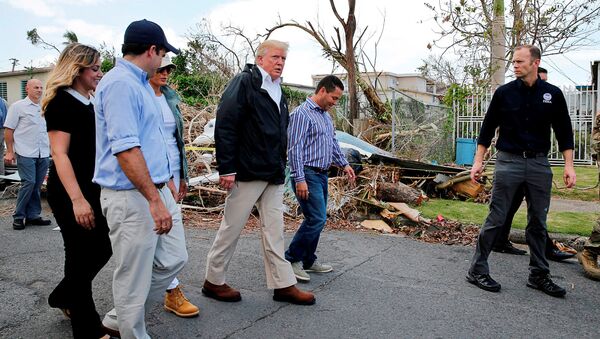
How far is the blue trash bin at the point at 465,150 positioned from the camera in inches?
579

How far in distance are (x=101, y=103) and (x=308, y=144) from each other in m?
2.33

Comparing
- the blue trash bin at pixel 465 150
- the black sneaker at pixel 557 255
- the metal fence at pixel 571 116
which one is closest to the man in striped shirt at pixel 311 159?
the black sneaker at pixel 557 255

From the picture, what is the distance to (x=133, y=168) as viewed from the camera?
2688mm

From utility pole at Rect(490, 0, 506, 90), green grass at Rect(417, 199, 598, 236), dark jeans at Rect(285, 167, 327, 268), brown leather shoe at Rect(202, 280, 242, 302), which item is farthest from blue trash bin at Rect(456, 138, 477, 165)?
brown leather shoe at Rect(202, 280, 242, 302)

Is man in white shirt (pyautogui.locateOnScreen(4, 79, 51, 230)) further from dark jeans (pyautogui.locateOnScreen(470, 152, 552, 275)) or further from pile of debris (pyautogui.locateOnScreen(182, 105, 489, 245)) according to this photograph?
dark jeans (pyautogui.locateOnScreen(470, 152, 552, 275))

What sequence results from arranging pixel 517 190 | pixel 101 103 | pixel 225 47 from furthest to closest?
pixel 225 47 < pixel 517 190 < pixel 101 103

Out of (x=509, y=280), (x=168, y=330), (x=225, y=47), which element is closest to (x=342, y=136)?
(x=509, y=280)

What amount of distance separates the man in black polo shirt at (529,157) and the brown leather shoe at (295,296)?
165cm

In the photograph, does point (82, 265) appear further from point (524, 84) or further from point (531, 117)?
point (524, 84)

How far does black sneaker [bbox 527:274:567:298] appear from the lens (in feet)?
14.8

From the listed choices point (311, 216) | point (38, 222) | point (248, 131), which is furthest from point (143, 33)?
point (38, 222)

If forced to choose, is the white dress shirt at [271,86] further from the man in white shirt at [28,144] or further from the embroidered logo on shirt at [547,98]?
the man in white shirt at [28,144]

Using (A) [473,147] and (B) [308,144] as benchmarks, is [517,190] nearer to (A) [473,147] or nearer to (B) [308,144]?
(B) [308,144]

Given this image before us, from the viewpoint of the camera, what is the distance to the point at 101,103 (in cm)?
280
